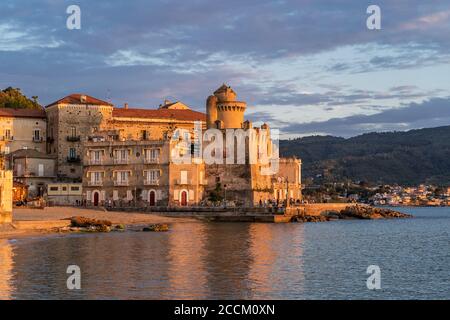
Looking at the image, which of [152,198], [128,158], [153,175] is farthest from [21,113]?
[152,198]

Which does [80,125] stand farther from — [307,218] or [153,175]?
[307,218]

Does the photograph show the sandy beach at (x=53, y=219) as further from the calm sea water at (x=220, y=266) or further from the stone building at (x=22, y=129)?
the stone building at (x=22, y=129)

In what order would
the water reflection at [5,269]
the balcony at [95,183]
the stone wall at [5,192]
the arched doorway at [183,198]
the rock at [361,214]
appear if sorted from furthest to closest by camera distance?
the rock at [361,214] → the balcony at [95,183] → the arched doorway at [183,198] → the stone wall at [5,192] → the water reflection at [5,269]

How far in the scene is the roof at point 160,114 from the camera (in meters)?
92.5

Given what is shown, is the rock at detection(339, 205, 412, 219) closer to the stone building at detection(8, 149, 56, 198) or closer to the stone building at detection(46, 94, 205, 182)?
the stone building at detection(46, 94, 205, 182)

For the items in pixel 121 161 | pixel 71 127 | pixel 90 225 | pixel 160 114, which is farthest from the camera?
pixel 160 114

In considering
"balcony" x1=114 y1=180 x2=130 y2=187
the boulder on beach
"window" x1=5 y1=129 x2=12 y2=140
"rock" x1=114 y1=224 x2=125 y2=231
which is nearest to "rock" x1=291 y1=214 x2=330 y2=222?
"balcony" x1=114 y1=180 x2=130 y2=187

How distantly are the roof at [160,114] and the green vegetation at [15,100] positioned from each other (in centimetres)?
1963

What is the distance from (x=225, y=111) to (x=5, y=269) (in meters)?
58.3

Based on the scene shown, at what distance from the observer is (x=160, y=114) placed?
9462 cm

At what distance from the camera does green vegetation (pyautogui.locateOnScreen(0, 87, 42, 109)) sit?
342 ft

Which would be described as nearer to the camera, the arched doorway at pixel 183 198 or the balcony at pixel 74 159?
the arched doorway at pixel 183 198

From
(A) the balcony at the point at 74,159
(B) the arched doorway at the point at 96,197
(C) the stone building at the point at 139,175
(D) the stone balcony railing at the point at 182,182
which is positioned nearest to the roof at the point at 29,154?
(A) the balcony at the point at 74,159

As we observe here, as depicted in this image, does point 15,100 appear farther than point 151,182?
Yes
